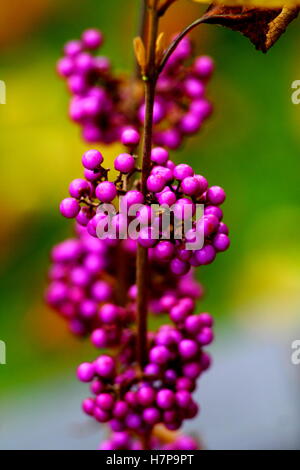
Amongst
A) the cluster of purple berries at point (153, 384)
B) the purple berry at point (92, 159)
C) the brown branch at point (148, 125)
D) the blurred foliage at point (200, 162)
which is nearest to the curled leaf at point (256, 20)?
the brown branch at point (148, 125)

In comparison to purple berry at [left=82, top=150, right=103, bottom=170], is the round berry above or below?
below

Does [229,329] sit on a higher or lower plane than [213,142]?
lower

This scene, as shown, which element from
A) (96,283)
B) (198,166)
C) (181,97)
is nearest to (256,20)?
(181,97)

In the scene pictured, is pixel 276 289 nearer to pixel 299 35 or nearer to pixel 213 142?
pixel 213 142

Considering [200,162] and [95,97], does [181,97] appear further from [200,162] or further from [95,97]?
[200,162]

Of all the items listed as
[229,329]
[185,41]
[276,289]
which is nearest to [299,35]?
[276,289]

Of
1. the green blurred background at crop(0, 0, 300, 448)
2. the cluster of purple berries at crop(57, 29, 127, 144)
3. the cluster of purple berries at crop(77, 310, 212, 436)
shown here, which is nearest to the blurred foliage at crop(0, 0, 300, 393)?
the green blurred background at crop(0, 0, 300, 448)

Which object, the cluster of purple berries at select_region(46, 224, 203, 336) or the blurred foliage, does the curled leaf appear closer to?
the cluster of purple berries at select_region(46, 224, 203, 336)
